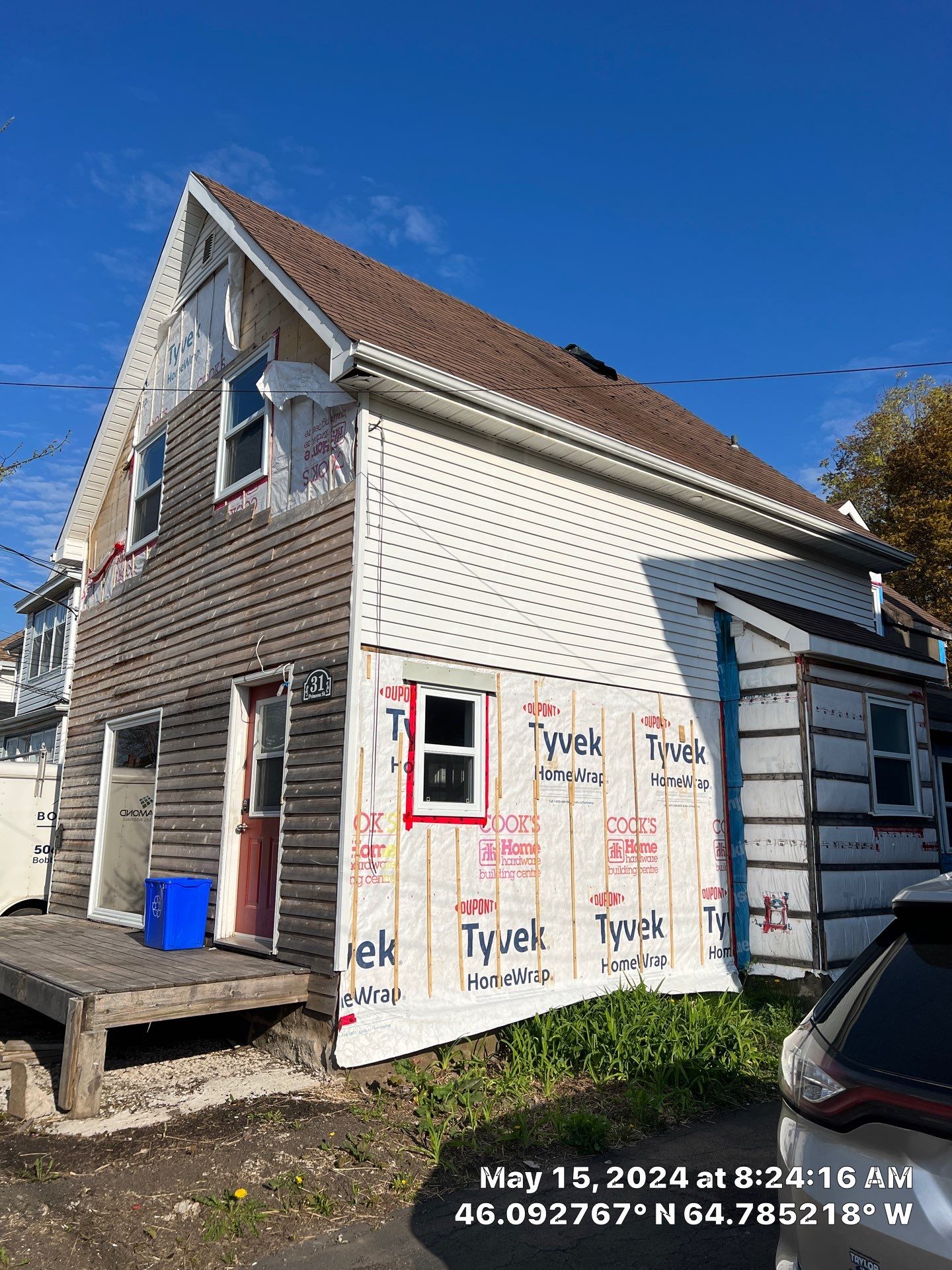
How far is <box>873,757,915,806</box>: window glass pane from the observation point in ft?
33.9

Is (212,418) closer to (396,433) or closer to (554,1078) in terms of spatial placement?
(396,433)

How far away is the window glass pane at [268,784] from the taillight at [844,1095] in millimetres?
6094

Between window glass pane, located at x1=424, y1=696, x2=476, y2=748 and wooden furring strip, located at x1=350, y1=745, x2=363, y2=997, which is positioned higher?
window glass pane, located at x1=424, y1=696, x2=476, y2=748

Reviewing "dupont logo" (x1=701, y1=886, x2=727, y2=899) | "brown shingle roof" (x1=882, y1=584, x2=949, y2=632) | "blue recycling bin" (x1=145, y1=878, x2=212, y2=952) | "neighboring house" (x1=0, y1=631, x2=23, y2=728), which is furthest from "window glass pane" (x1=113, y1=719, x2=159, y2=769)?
"neighboring house" (x1=0, y1=631, x2=23, y2=728)

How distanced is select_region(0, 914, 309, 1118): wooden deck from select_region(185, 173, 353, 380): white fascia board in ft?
15.3

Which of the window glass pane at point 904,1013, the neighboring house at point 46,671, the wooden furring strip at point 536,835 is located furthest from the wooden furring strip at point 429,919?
the neighboring house at point 46,671

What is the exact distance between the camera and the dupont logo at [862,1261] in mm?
2357

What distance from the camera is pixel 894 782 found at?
34.5 ft

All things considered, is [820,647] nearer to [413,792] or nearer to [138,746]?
[413,792]

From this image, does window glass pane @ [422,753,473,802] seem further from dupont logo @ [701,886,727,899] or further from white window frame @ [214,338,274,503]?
white window frame @ [214,338,274,503]

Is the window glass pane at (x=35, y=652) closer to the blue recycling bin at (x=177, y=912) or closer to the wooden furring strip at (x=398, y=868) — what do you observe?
the blue recycling bin at (x=177, y=912)

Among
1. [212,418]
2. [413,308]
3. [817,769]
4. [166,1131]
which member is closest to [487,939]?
[166,1131]

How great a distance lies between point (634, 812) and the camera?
30.6 ft

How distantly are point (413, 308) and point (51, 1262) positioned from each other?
9.61 metres
